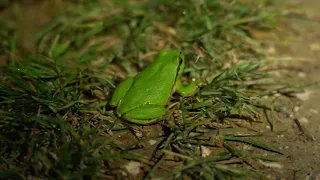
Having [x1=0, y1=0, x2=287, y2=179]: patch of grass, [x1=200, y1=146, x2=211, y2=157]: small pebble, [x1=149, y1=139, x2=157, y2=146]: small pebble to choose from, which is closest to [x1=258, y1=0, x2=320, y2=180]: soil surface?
[x1=0, y1=0, x2=287, y2=179]: patch of grass

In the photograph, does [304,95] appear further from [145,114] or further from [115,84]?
[115,84]

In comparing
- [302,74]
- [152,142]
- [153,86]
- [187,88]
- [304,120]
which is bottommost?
[304,120]

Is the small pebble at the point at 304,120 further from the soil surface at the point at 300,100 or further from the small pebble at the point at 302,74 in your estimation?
the small pebble at the point at 302,74

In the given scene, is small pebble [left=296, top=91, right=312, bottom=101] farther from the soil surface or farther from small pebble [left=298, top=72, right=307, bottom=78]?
small pebble [left=298, top=72, right=307, bottom=78]

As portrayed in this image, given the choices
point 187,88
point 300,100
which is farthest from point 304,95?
point 187,88

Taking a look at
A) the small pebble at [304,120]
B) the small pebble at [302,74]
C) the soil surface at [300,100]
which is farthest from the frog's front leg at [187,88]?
the small pebble at [302,74]

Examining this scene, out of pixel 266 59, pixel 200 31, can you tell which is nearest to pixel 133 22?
pixel 200 31
